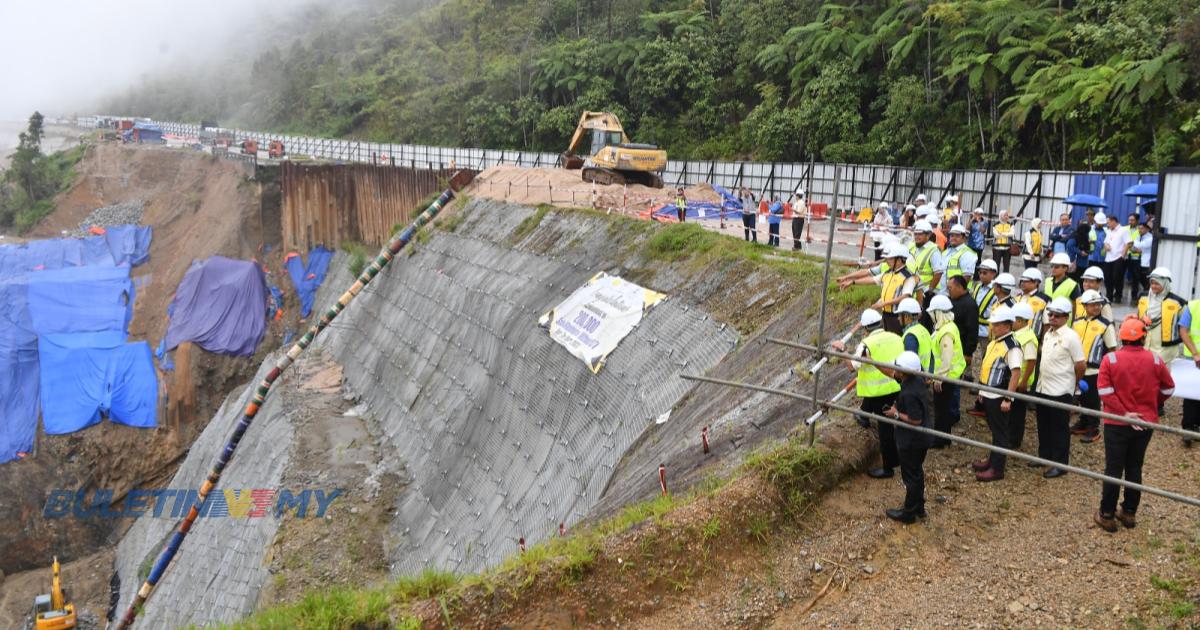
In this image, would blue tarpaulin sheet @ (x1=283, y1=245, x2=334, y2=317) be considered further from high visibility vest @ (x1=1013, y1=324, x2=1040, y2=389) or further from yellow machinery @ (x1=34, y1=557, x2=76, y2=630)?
high visibility vest @ (x1=1013, y1=324, x2=1040, y2=389)

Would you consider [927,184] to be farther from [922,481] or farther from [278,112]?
[278,112]

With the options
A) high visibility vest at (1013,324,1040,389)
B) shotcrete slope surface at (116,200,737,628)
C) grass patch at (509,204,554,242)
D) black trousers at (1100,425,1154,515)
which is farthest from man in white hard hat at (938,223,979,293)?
grass patch at (509,204,554,242)

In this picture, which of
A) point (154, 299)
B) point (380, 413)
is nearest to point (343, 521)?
point (380, 413)

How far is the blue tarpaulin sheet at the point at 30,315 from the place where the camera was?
100 ft

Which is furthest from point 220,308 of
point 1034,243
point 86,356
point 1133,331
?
point 1133,331

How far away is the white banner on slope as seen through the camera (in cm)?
1632

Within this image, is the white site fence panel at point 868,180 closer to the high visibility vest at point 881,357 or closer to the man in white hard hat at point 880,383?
the man in white hard hat at point 880,383

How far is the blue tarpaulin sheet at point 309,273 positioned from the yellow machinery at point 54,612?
54.5 feet

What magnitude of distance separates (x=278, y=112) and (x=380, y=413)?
62328 millimetres

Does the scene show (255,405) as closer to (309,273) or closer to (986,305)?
(309,273)

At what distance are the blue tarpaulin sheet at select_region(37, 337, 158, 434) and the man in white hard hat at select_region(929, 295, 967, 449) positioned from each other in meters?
30.1

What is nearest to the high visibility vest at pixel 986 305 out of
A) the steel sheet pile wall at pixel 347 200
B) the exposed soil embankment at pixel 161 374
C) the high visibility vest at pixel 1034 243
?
the high visibility vest at pixel 1034 243

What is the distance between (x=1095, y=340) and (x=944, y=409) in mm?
1547

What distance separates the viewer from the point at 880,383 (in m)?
8.39
